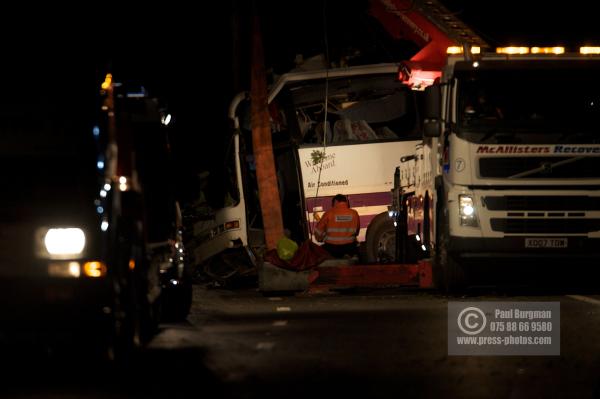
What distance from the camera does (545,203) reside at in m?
15.8

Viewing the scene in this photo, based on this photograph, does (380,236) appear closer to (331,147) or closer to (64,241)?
(331,147)

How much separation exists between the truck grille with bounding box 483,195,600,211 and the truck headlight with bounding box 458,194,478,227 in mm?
302

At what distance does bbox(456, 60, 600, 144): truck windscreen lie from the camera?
15.6 metres

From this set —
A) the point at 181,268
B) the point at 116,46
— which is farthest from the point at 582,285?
the point at 116,46

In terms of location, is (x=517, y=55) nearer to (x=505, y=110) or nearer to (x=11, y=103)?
(x=505, y=110)

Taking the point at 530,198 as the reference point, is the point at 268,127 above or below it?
above

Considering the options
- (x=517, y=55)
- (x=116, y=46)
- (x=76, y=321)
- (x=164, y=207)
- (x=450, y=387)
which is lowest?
(x=450, y=387)

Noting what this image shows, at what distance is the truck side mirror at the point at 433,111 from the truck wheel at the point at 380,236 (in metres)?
4.51

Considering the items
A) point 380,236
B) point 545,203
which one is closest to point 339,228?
point 380,236

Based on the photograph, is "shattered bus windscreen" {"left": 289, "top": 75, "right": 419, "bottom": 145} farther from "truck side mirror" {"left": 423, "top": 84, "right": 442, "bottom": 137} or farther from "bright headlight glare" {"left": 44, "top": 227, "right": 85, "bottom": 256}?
"bright headlight glare" {"left": 44, "top": 227, "right": 85, "bottom": 256}

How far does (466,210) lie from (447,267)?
0.87 metres

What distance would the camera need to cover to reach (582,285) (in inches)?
723

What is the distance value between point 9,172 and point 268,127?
1075 centimetres

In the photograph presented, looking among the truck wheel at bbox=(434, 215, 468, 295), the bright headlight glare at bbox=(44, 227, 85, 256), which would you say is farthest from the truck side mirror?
the bright headlight glare at bbox=(44, 227, 85, 256)
